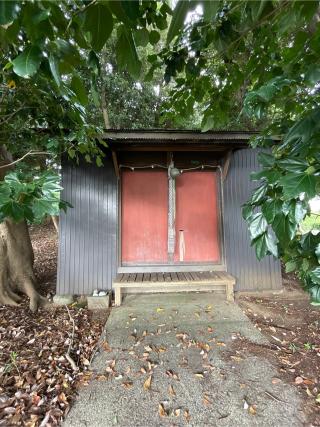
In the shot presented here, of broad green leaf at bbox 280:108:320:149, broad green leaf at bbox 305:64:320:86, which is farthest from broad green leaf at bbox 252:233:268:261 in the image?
broad green leaf at bbox 305:64:320:86

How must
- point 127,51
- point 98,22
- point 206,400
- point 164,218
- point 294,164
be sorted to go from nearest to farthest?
point 98,22, point 127,51, point 294,164, point 206,400, point 164,218

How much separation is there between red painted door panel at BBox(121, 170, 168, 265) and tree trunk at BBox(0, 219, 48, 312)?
1.48 meters

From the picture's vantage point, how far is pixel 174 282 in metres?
3.47

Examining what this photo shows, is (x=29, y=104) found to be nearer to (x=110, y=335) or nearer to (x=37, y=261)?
(x=110, y=335)

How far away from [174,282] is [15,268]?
235 centimetres

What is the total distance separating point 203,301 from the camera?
3627 millimetres

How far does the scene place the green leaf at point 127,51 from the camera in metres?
0.78

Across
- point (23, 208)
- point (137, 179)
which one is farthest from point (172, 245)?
point (23, 208)

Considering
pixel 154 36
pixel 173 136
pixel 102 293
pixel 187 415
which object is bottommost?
pixel 187 415

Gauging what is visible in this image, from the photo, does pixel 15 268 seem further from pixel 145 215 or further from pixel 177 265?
pixel 177 265

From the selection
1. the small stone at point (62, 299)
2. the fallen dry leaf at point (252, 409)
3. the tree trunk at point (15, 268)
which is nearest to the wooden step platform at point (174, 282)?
the small stone at point (62, 299)

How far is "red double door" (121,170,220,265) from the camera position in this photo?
4086 mm

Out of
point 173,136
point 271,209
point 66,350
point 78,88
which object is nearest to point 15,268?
point 66,350

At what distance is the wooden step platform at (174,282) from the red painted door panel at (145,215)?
1.28ft
